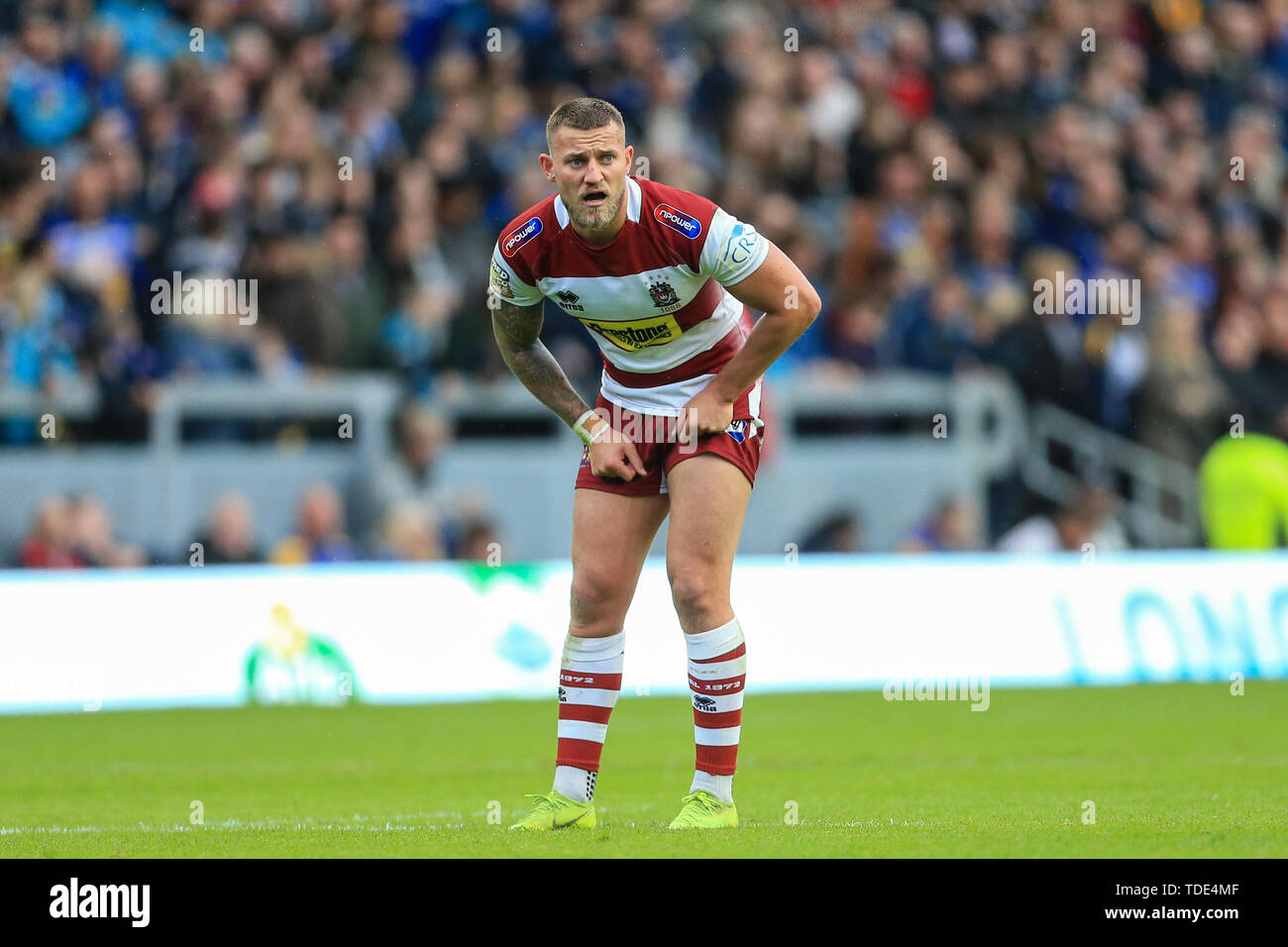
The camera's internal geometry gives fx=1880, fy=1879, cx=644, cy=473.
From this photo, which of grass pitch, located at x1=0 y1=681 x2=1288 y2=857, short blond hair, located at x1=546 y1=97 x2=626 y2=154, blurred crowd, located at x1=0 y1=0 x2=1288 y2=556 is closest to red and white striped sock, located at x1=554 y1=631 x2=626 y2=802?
grass pitch, located at x1=0 y1=681 x2=1288 y2=857

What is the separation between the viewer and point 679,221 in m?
7.12

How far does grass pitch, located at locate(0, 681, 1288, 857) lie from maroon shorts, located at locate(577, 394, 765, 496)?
4.42 feet

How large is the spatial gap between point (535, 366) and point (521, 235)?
66cm

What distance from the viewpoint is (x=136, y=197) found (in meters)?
16.8

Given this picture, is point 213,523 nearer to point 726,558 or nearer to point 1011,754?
point 1011,754

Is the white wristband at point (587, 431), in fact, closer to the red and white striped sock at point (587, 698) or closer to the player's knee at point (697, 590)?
the player's knee at point (697, 590)

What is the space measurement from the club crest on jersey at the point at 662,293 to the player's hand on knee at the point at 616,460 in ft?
1.86

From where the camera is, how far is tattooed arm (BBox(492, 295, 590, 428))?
7633 mm

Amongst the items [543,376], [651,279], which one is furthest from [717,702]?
[651,279]

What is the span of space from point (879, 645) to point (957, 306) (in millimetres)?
3821

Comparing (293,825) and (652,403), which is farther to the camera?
(293,825)

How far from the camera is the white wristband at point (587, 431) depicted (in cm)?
748
